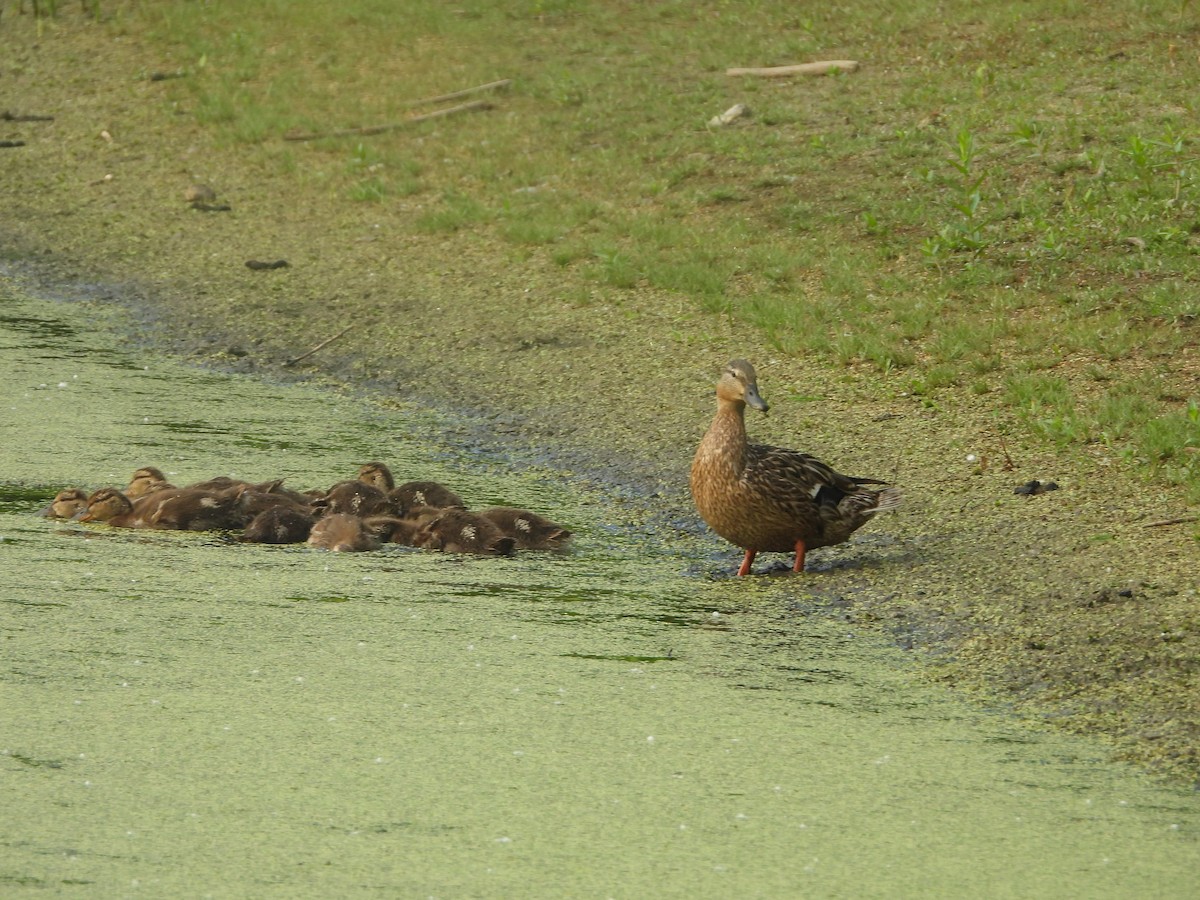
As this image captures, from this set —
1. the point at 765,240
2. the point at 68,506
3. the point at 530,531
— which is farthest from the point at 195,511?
the point at 765,240

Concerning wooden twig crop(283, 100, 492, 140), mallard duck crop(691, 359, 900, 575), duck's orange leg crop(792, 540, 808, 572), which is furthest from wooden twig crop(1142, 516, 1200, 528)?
wooden twig crop(283, 100, 492, 140)

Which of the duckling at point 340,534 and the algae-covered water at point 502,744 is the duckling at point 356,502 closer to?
the duckling at point 340,534

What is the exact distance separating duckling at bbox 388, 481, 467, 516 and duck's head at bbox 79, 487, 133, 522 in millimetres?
964

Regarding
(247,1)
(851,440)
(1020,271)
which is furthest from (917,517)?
(247,1)

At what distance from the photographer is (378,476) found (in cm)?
657

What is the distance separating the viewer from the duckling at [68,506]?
244 inches

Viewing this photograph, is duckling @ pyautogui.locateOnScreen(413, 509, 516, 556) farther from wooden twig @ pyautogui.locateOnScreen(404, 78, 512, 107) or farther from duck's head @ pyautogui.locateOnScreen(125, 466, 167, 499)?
wooden twig @ pyautogui.locateOnScreen(404, 78, 512, 107)

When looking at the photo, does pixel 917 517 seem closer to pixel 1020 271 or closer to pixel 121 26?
pixel 1020 271

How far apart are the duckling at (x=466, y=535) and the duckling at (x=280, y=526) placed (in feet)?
1.46

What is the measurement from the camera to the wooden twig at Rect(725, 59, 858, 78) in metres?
11.7

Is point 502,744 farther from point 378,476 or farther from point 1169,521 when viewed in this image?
point 1169,521

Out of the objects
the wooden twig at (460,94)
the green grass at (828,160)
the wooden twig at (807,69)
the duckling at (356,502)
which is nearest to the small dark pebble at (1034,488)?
the green grass at (828,160)

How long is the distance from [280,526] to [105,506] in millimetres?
654

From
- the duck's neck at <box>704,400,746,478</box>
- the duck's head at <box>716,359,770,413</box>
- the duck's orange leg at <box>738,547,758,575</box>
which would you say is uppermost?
the duck's head at <box>716,359,770,413</box>
